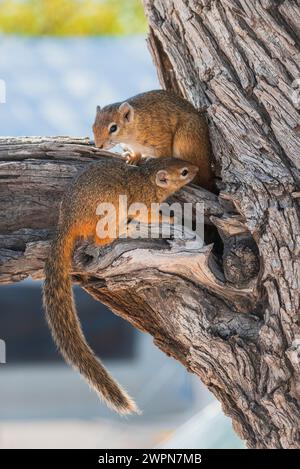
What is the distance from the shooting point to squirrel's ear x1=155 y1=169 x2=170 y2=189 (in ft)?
13.6

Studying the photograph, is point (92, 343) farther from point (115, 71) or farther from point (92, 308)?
point (115, 71)

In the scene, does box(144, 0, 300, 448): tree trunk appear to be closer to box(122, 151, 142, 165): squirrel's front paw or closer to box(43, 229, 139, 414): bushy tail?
box(43, 229, 139, 414): bushy tail

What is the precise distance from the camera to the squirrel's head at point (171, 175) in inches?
164

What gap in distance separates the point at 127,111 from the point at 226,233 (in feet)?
3.91

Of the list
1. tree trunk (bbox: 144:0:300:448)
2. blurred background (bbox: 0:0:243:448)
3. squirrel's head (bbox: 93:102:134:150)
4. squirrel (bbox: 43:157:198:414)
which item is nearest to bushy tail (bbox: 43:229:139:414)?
squirrel (bbox: 43:157:198:414)

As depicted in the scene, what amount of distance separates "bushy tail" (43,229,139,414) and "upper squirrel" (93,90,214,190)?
757 mm

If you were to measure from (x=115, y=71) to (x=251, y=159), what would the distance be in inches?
194

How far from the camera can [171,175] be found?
13.7 feet

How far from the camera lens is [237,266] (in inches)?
145

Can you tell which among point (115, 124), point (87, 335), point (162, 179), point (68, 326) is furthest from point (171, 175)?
point (87, 335)

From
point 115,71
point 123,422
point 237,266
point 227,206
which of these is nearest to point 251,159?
point 227,206

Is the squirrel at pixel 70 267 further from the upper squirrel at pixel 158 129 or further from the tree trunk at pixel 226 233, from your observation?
the upper squirrel at pixel 158 129

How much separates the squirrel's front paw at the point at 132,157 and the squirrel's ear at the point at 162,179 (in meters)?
0.40

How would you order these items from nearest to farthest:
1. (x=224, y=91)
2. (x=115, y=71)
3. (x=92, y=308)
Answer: (x=224, y=91), (x=115, y=71), (x=92, y=308)
